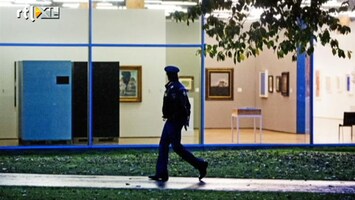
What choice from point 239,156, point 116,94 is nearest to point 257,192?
point 239,156

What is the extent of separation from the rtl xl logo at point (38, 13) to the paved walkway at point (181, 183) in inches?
301

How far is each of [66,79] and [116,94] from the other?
1.50 meters

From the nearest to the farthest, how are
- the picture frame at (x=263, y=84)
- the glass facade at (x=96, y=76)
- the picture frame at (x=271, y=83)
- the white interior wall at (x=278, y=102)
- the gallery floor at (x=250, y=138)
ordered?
the glass facade at (x=96, y=76) < the gallery floor at (x=250, y=138) < the white interior wall at (x=278, y=102) < the picture frame at (x=263, y=84) < the picture frame at (x=271, y=83)

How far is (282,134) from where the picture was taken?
2503 cm

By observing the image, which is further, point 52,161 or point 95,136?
point 95,136

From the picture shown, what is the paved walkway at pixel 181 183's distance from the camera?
1474cm

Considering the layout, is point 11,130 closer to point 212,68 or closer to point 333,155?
point 212,68

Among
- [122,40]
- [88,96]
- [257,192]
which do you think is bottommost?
[257,192]

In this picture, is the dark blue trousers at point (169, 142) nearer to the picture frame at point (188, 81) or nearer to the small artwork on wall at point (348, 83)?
the picture frame at point (188, 81)

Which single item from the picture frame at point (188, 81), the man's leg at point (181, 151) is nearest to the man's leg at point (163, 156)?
the man's leg at point (181, 151)

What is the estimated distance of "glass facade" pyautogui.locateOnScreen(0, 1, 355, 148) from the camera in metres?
23.2

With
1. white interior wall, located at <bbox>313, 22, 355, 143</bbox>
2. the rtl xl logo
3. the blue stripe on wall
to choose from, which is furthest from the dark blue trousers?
the blue stripe on wall

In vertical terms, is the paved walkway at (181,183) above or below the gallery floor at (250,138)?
below

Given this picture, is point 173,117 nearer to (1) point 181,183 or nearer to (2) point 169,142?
(2) point 169,142
